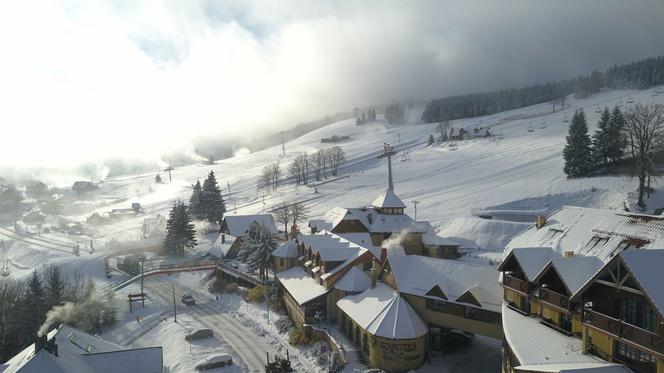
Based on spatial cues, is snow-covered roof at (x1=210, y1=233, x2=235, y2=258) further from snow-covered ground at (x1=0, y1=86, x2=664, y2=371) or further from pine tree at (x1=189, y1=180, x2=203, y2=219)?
pine tree at (x1=189, y1=180, x2=203, y2=219)

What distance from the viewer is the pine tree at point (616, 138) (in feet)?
219

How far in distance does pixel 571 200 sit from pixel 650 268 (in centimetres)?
5119

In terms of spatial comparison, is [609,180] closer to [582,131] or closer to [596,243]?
[582,131]

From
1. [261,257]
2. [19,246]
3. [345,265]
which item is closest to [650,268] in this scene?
[345,265]

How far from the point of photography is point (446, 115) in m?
197

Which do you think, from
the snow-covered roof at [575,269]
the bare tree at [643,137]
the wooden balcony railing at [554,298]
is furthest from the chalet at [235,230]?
the snow-covered roof at [575,269]

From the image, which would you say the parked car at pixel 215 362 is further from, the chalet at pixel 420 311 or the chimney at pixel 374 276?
the chimney at pixel 374 276

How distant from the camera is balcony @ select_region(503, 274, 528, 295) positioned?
2531cm

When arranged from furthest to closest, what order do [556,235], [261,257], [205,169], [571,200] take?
[205,169]
[571,200]
[261,257]
[556,235]

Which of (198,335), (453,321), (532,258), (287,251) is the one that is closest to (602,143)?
(287,251)

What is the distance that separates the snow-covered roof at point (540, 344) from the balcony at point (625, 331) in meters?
1.38

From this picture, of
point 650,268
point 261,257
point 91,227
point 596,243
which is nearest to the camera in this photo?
point 650,268

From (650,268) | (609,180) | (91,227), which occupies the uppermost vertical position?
(650,268)

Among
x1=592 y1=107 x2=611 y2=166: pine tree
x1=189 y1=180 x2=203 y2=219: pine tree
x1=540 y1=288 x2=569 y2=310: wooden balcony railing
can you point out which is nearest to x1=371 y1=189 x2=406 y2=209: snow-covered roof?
x1=592 y1=107 x2=611 y2=166: pine tree
